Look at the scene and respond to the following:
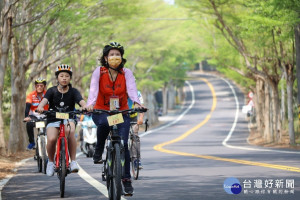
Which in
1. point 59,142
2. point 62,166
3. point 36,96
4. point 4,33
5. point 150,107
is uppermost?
point 4,33

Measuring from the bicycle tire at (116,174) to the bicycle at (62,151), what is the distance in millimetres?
1632

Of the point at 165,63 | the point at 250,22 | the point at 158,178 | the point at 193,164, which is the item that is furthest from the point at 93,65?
the point at 158,178

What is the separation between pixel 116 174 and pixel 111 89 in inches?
46.4

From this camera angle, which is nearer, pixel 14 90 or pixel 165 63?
pixel 14 90

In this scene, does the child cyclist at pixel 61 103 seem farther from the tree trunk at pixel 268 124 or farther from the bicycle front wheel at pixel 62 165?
the tree trunk at pixel 268 124

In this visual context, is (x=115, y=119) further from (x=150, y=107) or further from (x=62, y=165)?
(x=150, y=107)

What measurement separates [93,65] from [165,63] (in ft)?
68.7

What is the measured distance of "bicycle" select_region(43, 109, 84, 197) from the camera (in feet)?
35.4

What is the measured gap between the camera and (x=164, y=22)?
5831cm

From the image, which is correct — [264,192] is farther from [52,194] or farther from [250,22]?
[250,22]

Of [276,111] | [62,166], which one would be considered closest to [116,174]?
[62,166]

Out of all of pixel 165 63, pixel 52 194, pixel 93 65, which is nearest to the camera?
pixel 52 194

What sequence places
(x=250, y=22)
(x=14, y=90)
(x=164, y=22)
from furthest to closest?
(x=164, y=22), (x=250, y=22), (x=14, y=90)

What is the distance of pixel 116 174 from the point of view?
9000mm
